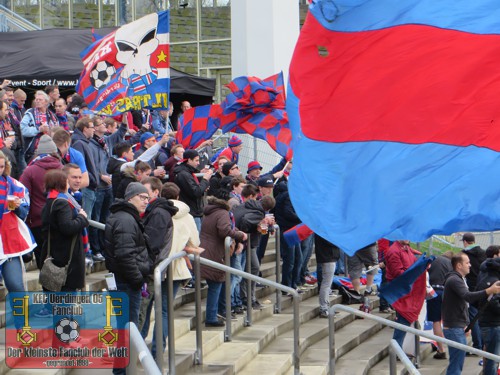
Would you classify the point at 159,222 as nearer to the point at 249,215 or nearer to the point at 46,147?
the point at 46,147

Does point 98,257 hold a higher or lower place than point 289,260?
higher

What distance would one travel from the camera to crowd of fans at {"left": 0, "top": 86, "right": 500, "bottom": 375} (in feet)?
31.7

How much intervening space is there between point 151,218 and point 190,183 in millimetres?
3873

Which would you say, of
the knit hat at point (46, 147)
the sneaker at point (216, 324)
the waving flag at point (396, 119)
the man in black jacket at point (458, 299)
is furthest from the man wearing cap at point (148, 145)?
the waving flag at point (396, 119)

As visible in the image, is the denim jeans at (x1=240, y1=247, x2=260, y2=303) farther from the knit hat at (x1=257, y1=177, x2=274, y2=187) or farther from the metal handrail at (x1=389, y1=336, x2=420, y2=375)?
the metal handrail at (x1=389, y1=336, x2=420, y2=375)

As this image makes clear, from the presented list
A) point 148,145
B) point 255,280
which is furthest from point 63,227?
point 148,145

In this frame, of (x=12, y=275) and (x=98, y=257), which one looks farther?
(x=98, y=257)

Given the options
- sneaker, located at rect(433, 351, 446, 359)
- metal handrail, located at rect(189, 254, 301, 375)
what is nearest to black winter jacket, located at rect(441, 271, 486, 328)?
sneaker, located at rect(433, 351, 446, 359)

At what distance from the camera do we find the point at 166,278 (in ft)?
32.9

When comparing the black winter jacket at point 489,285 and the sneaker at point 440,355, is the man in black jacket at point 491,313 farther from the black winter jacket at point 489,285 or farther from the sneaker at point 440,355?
the sneaker at point 440,355

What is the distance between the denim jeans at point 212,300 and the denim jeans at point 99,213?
75.8 inches

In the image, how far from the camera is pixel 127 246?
9.28m

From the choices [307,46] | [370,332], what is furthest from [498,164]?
[370,332]

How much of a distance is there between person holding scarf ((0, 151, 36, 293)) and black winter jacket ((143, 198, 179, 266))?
1173mm
